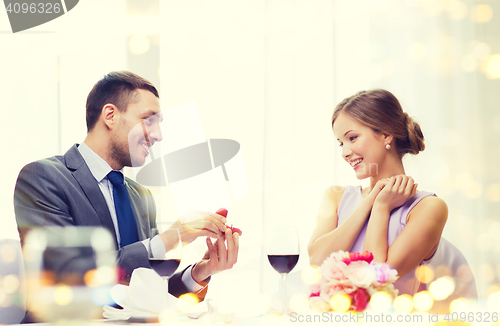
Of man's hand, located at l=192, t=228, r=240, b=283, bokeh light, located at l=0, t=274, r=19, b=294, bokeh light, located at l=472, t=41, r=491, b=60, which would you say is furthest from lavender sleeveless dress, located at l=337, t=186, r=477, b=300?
bokeh light, located at l=472, t=41, r=491, b=60

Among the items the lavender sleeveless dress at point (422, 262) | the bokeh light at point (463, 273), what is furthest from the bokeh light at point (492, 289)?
the bokeh light at point (463, 273)

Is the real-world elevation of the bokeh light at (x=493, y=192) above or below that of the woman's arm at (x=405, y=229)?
below

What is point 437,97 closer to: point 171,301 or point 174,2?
point 174,2

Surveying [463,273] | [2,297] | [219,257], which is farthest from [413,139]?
[2,297]

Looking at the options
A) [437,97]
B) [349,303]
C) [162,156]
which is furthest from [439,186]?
[349,303]

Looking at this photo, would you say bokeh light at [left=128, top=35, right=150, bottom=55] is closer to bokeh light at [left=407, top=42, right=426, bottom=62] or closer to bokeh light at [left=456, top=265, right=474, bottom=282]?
bokeh light at [left=407, top=42, right=426, bottom=62]

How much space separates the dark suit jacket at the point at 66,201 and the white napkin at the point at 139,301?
1.00 feet

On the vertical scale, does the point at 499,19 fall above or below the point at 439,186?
above

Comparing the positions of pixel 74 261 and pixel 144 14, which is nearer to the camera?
pixel 74 261

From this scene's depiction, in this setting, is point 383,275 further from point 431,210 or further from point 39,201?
point 39,201

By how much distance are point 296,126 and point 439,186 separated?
29.9 inches

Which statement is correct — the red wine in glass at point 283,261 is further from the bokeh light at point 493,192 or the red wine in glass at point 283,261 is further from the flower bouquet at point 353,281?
the bokeh light at point 493,192

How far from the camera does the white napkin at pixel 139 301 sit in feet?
2.45

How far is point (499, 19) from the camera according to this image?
2.09 metres
